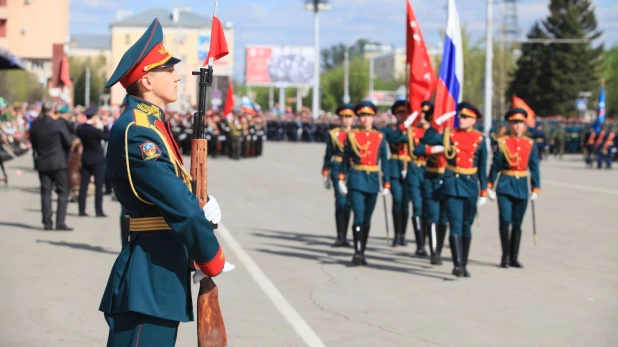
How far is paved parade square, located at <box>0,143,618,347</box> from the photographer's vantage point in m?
8.12

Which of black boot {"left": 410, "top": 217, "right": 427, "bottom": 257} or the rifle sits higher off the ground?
the rifle

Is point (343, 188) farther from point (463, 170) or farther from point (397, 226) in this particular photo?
point (397, 226)

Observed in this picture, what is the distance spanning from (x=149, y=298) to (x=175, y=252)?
0.23m

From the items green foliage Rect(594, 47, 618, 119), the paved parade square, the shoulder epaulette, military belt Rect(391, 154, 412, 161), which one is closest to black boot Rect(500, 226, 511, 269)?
the paved parade square

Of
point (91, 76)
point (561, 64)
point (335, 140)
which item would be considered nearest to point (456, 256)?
point (335, 140)

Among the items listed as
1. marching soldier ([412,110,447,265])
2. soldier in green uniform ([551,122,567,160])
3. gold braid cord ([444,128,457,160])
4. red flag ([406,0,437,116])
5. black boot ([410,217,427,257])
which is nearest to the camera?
gold braid cord ([444,128,457,160])

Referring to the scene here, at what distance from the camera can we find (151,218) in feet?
14.6

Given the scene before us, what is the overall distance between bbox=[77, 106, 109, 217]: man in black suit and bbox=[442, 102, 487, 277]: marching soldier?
7.18 m

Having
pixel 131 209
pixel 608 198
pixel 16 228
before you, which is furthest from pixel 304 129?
pixel 131 209

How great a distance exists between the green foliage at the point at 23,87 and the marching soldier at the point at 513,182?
46.7 meters

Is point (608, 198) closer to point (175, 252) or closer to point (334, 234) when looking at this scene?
point (334, 234)

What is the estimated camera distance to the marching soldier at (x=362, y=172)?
12008 mm

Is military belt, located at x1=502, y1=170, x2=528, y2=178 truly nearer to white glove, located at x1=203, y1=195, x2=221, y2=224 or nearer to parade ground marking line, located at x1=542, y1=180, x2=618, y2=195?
white glove, located at x1=203, y1=195, x2=221, y2=224

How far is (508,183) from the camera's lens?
12.1 m
